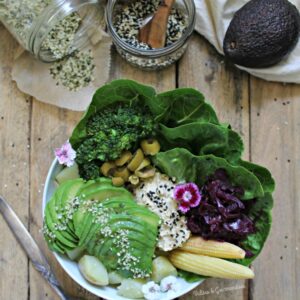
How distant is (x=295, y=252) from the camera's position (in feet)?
4.32

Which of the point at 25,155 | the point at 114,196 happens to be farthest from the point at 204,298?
the point at 25,155

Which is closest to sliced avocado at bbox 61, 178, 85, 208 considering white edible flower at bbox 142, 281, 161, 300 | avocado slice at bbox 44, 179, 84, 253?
avocado slice at bbox 44, 179, 84, 253

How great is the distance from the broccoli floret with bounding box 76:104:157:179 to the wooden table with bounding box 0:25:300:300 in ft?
0.58

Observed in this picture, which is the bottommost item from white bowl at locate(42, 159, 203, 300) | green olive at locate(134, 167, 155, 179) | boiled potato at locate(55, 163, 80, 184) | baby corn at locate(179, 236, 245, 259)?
white bowl at locate(42, 159, 203, 300)

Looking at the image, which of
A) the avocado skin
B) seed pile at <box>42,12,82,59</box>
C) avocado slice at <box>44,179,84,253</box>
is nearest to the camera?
avocado slice at <box>44,179,84,253</box>

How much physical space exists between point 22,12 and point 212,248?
23.8 inches

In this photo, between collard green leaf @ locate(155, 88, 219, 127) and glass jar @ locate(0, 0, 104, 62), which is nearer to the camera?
collard green leaf @ locate(155, 88, 219, 127)

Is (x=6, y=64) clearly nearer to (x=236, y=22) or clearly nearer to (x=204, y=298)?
(x=236, y=22)

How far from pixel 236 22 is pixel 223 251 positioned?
0.45m

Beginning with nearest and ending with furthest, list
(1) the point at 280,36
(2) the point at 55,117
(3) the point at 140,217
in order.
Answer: (3) the point at 140,217, (1) the point at 280,36, (2) the point at 55,117

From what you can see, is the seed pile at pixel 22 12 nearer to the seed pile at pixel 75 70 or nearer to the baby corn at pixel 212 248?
the seed pile at pixel 75 70

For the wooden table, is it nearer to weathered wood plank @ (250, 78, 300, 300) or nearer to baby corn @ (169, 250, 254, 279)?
weathered wood plank @ (250, 78, 300, 300)

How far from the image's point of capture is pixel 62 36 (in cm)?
134

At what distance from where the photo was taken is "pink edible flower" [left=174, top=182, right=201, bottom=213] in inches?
44.1
